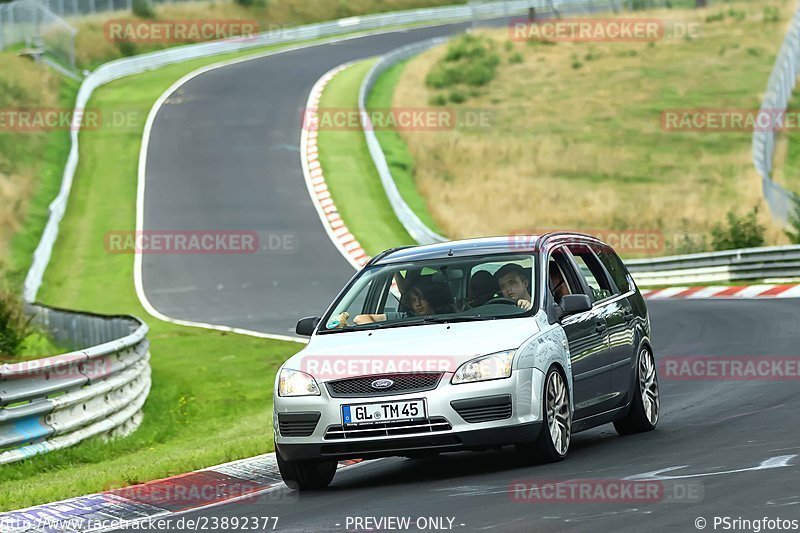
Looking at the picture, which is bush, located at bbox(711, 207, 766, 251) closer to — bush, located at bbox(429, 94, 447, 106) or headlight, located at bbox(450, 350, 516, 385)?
bush, located at bbox(429, 94, 447, 106)

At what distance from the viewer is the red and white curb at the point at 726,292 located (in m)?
27.2

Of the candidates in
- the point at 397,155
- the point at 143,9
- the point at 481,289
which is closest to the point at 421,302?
the point at 481,289

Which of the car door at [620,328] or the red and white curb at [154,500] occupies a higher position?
the car door at [620,328]

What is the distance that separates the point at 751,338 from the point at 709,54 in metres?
52.1

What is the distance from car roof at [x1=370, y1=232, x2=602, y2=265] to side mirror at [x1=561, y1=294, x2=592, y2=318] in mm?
622

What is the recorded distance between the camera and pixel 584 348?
10578 millimetres

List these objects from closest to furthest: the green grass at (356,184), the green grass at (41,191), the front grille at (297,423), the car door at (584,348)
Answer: the front grille at (297,423) → the car door at (584,348) → the green grass at (41,191) → the green grass at (356,184)

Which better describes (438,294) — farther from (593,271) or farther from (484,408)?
(593,271)

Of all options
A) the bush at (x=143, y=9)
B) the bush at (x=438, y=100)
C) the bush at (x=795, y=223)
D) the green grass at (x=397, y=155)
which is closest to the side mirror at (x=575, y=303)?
the bush at (x=795, y=223)

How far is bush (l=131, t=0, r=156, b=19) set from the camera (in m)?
66.5

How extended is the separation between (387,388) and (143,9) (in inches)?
2377

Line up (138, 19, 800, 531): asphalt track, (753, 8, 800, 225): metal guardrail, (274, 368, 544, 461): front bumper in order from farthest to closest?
1. (753, 8, 800, 225): metal guardrail
2. (274, 368, 544, 461): front bumper
3. (138, 19, 800, 531): asphalt track

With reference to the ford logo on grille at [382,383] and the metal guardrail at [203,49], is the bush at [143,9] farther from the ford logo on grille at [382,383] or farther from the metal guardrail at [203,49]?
the ford logo on grille at [382,383]

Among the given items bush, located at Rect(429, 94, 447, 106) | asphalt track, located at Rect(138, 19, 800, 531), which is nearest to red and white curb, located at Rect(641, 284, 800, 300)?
asphalt track, located at Rect(138, 19, 800, 531)
